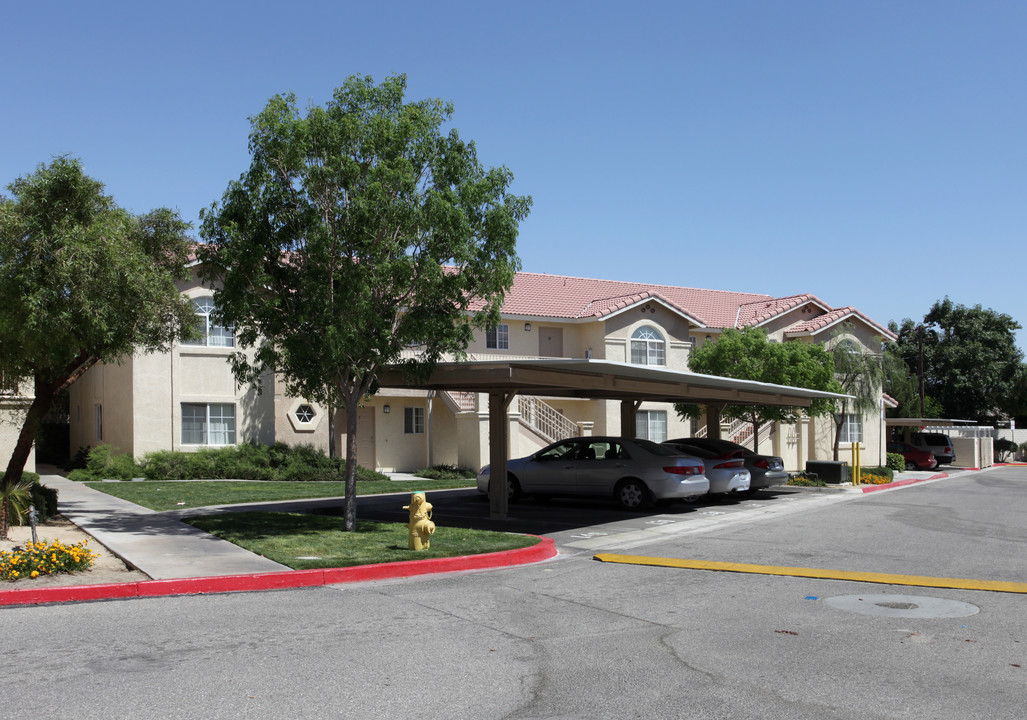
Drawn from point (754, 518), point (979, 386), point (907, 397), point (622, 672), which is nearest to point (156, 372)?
point (754, 518)

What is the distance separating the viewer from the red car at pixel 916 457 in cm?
4006

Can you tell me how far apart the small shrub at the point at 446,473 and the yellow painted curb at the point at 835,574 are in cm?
1618

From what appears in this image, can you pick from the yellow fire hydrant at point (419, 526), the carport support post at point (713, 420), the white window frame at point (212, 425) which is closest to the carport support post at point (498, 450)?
the yellow fire hydrant at point (419, 526)

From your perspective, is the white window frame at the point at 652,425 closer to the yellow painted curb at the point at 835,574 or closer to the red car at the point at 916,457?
the red car at the point at 916,457

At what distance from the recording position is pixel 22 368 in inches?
559

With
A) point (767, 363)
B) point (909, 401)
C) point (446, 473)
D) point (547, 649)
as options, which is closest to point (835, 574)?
point (547, 649)

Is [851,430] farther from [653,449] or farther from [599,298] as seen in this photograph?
[653,449]

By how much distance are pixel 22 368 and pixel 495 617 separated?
992cm

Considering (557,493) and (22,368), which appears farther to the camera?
(557,493)

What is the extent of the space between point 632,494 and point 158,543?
9.00m

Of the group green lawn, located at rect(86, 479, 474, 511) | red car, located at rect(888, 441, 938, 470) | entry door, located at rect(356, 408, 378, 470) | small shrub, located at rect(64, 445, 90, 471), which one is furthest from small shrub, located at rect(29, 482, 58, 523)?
red car, located at rect(888, 441, 938, 470)

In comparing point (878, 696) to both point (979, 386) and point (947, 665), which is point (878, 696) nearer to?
point (947, 665)

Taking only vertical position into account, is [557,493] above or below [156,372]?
below

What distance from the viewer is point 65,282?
12398 millimetres
